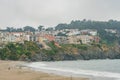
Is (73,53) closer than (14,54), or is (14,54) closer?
(14,54)

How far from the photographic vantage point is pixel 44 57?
430 ft

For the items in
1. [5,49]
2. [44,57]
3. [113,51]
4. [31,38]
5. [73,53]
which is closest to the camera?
[5,49]

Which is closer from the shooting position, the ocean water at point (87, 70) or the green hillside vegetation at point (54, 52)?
the ocean water at point (87, 70)

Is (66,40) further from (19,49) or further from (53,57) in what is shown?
(19,49)

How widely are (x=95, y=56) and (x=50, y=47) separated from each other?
19.3 m

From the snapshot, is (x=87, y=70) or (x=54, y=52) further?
(x=54, y=52)

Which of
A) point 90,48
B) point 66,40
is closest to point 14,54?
point 90,48

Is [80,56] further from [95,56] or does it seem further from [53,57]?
[53,57]

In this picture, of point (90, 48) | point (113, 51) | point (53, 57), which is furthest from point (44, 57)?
point (113, 51)

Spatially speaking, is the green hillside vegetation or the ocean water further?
the green hillside vegetation

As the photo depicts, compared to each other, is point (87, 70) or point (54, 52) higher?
point (54, 52)

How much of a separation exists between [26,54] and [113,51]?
4626 cm

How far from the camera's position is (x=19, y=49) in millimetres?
121438

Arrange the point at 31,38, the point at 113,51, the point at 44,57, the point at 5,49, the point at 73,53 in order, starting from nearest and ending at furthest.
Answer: the point at 5,49 < the point at 44,57 < the point at 73,53 < the point at 113,51 < the point at 31,38
